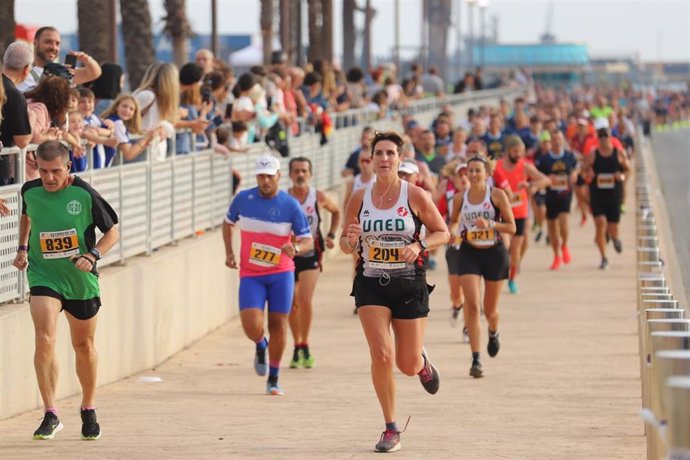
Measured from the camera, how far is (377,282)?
10.2 meters

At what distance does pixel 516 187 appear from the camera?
1911cm

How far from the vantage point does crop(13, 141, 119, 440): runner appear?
9.91 metres

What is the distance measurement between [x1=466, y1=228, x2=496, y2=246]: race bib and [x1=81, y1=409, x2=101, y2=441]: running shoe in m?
4.47

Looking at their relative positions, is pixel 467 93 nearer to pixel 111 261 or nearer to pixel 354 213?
pixel 111 261

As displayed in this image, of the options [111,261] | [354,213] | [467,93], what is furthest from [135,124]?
[467,93]

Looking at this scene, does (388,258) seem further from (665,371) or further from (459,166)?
(459,166)

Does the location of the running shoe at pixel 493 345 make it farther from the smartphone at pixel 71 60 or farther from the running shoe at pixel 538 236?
the running shoe at pixel 538 236

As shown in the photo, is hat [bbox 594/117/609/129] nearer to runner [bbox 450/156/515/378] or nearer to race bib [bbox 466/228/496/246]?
runner [bbox 450/156/515/378]

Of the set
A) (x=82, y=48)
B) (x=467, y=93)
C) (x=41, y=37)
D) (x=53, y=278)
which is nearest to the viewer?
(x=53, y=278)

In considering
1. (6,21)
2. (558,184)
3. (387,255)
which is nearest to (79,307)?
(387,255)

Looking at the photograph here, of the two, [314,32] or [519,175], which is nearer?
[519,175]

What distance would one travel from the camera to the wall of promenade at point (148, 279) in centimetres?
1148

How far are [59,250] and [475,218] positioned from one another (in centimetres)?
485

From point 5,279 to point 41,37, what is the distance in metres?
2.00
